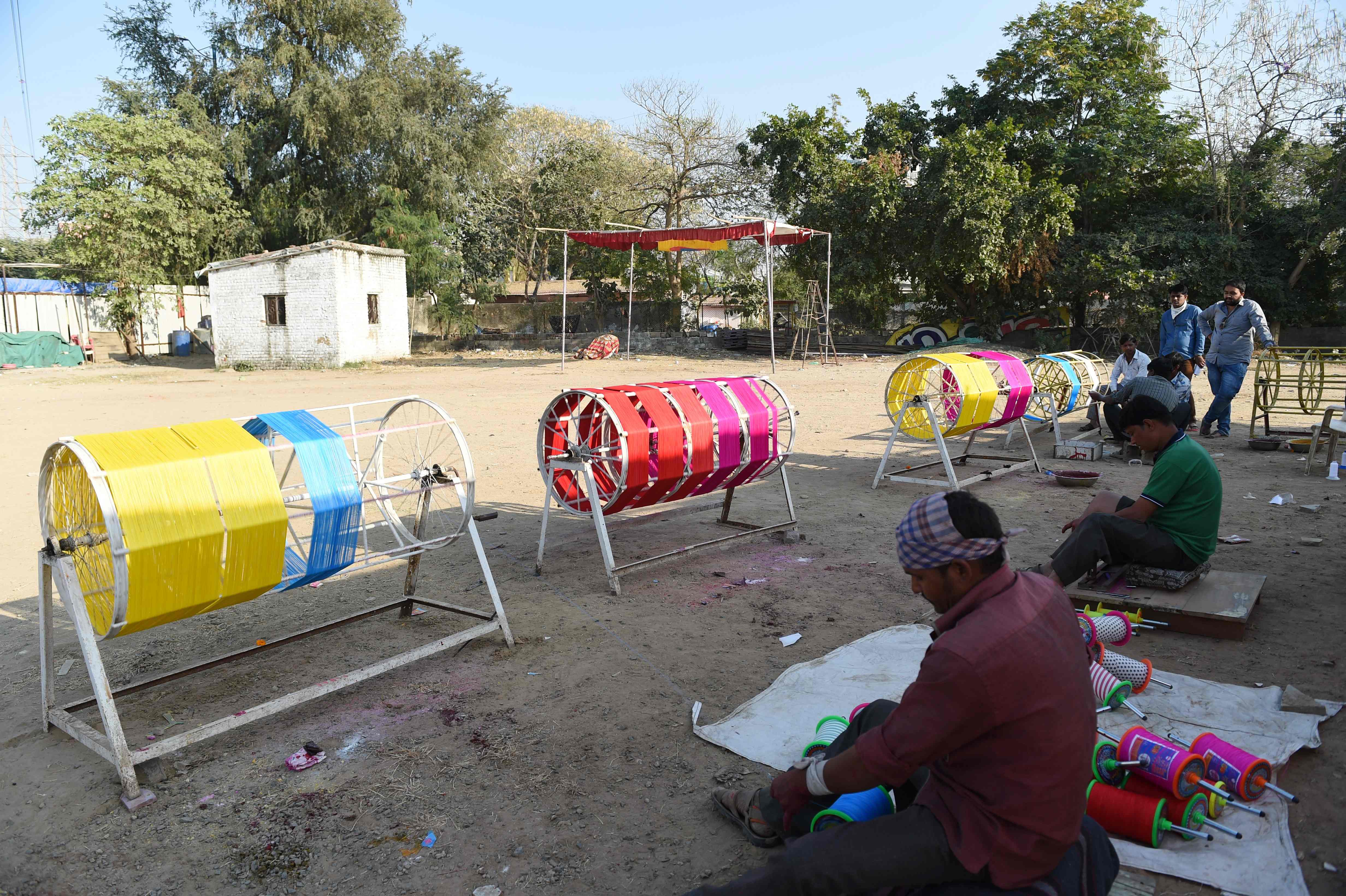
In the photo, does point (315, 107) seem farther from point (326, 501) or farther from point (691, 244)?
point (326, 501)

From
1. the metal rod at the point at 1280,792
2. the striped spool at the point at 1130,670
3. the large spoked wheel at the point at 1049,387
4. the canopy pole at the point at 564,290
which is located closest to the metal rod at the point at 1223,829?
the metal rod at the point at 1280,792

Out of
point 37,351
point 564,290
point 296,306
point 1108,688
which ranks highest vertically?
point 564,290

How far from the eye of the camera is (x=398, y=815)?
10.7 feet

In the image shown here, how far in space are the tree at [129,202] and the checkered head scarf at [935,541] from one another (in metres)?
32.9

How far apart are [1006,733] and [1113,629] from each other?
2.87 metres

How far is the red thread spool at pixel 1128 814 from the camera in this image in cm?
292

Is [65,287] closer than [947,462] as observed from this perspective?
No

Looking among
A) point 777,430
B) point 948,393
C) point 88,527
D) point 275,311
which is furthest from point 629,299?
point 88,527

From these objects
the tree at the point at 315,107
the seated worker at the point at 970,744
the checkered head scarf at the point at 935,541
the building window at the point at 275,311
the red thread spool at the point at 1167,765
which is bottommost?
the red thread spool at the point at 1167,765

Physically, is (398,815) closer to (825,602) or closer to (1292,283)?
(825,602)

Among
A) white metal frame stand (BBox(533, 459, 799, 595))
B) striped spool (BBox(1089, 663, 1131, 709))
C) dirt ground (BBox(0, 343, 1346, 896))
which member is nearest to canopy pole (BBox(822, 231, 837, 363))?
dirt ground (BBox(0, 343, 1346, 896))

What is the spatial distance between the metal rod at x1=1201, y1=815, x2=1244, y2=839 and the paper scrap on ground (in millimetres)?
26

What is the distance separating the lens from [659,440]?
5.74 m

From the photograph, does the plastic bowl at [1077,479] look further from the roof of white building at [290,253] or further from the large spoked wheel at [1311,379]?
the roof of white building at [290,253]
